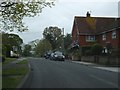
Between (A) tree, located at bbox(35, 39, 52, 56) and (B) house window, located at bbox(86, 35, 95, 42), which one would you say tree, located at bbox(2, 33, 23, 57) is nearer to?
(B) house window, located at bbox(86, 35, 95, 42)

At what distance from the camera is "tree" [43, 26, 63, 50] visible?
432 ft

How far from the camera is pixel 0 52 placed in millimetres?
52125

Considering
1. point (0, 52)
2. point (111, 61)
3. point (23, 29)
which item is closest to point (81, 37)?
point (0, 52)

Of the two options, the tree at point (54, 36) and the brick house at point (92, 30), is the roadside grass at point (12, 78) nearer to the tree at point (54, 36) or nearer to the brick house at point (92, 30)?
the brick house at point (92, 30)

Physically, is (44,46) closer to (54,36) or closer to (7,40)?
(54,36)

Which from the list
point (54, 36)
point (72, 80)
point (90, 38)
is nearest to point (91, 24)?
point (90, 38)

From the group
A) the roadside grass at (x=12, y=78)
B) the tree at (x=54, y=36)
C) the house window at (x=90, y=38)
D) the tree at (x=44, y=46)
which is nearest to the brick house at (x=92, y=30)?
the house window at (x=90, y=38)

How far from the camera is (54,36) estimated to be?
13525 cm

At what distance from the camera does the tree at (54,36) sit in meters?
132

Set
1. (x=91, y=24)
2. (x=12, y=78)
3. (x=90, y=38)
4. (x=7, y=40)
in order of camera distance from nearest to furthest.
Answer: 1. (x=12, y=78)
2. (x=7, y=40)
3. (x=90, y=38)
4. (x=91, y=24)

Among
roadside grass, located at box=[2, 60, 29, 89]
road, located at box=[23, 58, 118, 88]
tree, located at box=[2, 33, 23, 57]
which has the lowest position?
road, located at box=[23, 58, 118, 88]

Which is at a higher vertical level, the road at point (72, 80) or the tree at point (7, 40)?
the tree at point (7, 40)

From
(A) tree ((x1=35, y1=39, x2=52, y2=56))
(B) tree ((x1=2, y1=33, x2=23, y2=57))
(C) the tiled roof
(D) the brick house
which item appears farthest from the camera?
(A) tree ((x1=35, y1=39, x2=52, y2=56))

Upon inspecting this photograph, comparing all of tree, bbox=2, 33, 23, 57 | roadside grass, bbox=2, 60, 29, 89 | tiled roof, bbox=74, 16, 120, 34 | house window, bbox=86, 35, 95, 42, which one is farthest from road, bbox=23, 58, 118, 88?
tiled roof, bbox=74, 16, 120, 34
